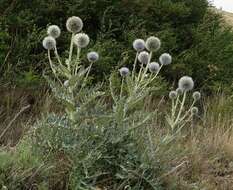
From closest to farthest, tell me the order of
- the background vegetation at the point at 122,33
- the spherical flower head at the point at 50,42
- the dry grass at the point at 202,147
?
the spherical flower head at the point at 50,42
the dry grass at the point at 202,147
the background vegetation at the point at 122,33

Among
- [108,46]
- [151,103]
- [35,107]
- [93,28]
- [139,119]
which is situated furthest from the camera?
[93,28]

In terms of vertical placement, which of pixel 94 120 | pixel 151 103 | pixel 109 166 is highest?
pixel 94 120

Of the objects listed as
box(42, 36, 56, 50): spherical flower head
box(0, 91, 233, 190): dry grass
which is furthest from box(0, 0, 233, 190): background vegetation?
box(42, 36, 56, 50): spherical flower head

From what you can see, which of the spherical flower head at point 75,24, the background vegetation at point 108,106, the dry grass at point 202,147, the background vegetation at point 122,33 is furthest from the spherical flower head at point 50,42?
the background vegetation at point 122,33

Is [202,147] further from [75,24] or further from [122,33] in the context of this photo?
[122,33]

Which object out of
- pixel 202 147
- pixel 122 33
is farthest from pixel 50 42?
pixel 122 33

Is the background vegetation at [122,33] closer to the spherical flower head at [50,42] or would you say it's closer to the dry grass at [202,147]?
the dry grass at [202,147]

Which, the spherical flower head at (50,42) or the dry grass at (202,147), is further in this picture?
the dry grass at (202,147)

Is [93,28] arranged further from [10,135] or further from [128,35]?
[10,135]

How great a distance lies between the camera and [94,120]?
423 centimetres

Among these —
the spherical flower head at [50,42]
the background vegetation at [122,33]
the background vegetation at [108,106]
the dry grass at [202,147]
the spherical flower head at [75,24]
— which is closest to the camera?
the background vegetation at [108,106]

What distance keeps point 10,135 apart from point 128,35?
11.0 feet

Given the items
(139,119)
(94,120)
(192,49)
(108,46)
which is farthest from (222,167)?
(192,49)

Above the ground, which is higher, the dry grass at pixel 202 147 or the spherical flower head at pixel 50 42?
the spherical flower head at pixel 50 42
